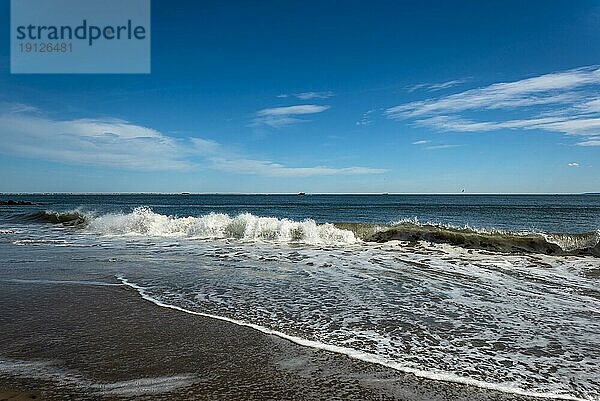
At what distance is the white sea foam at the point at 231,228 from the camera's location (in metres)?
22.2

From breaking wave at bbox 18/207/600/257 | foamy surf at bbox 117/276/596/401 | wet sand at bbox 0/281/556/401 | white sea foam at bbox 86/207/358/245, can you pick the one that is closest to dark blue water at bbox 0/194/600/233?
breaking wave at bbox 18/207/600/257

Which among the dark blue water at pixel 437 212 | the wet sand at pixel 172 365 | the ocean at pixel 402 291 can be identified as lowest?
the dark blue water at pixel 437 212

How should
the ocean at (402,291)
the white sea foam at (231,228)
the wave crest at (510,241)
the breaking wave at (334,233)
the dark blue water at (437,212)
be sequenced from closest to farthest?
the ocean at (402,291)
the wave crest at (510,241)
the breaking wave at (334,233)
the white sea foam at (231,228)
the dark blue water at (437,212)

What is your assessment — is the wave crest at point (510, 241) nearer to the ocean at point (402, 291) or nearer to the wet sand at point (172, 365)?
the ocean at point (402, 291)

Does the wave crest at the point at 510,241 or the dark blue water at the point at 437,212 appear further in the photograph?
the dark blue water at the point at 437,212

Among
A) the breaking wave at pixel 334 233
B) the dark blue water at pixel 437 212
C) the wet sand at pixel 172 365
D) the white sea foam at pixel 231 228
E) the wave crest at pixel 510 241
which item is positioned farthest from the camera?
the dark blue water at pixel 437 212

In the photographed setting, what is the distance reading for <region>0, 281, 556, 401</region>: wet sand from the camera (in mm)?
4660

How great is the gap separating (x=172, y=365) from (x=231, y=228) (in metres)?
19.3

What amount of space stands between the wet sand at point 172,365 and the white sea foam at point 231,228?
14470mm

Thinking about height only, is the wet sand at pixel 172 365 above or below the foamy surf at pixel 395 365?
above

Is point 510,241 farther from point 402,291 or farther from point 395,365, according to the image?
point 395,365

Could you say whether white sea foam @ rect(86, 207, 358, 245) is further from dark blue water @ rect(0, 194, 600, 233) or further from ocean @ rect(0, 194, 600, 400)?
dark blue water @ rect(0, 194, 600, 233)

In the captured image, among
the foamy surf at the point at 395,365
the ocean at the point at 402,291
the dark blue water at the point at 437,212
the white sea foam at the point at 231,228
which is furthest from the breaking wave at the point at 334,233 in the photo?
the dark blue water at the point at 437,212

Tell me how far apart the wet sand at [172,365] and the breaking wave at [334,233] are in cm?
1438
